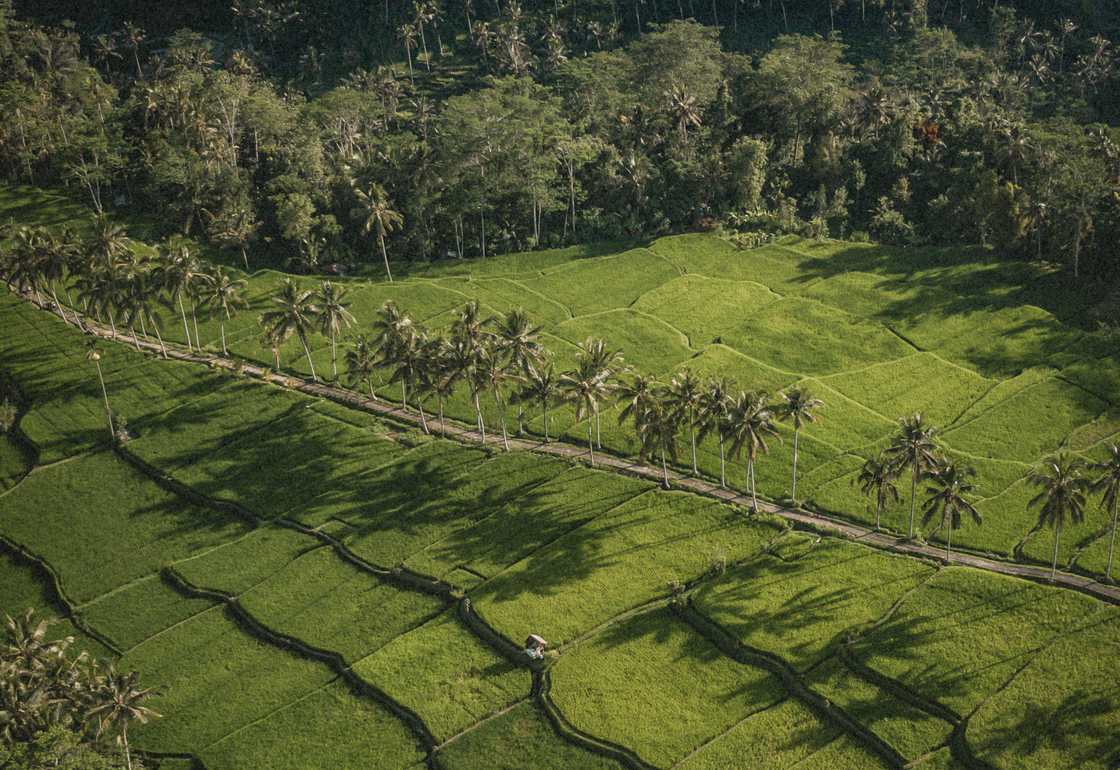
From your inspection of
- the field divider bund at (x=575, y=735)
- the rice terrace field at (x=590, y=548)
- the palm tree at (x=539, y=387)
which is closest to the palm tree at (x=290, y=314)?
the rice terrace field at (x=590, y=548)

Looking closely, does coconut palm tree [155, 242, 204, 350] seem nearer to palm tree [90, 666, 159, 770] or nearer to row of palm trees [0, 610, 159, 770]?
row of palm trees [0, 610, 159, 770]

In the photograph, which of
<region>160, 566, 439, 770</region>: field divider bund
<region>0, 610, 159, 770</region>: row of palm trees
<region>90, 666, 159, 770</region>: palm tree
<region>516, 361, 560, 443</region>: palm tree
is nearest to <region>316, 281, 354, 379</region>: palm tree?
<region>516, 361, 560, 443</region>: palm tree

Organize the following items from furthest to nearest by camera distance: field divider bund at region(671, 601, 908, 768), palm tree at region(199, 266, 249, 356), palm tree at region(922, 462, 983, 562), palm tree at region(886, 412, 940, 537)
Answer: palm tree at region(199, 266, 249, 356)
palm tree at region(886, 412, 940, 537)
palm tree at region(922, 462, 983, 562)
field divider bund at region(671, 601, 908, 768)

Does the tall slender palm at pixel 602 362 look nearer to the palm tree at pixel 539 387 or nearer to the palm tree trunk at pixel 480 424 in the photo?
the palm tree at pixel 539 387

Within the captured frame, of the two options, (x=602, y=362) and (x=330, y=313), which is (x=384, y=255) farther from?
(x=602, y=362)

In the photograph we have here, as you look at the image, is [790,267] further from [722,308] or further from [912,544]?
[912,544]

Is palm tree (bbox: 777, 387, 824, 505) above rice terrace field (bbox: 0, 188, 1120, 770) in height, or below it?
above
